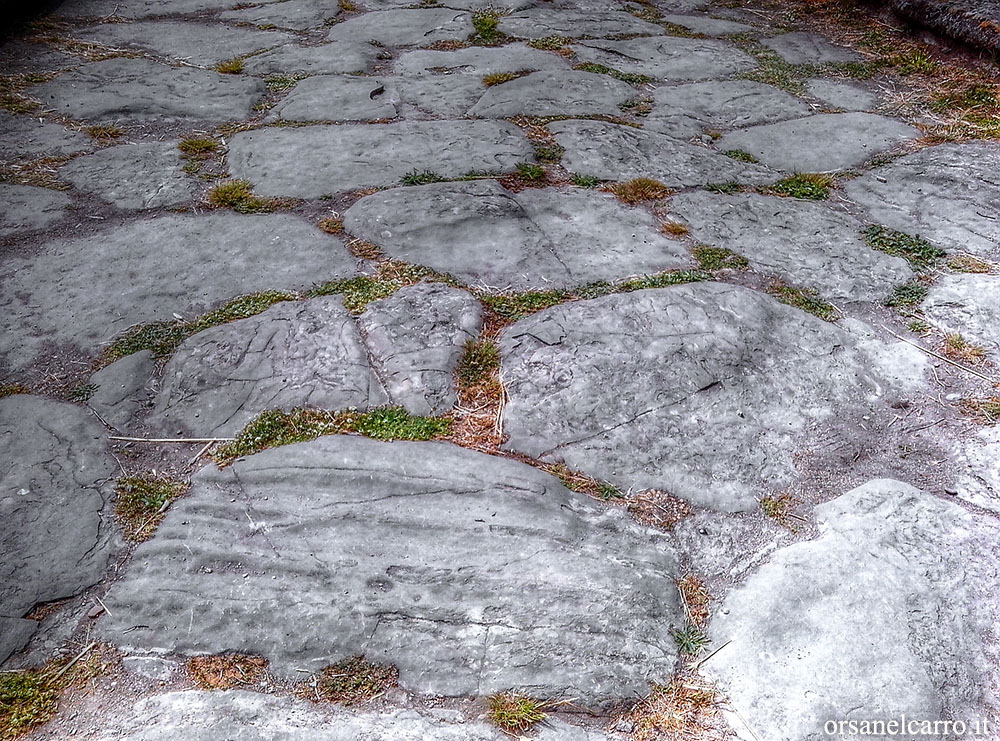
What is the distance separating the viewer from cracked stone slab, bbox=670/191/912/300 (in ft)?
7.22

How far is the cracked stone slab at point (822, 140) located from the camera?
2.82m

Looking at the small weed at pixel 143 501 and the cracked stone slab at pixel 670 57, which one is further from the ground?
the cracked stone slab at pixel 670 57

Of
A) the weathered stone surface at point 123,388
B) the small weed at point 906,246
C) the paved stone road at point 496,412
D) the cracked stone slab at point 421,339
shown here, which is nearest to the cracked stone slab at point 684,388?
the paved stone road at point 496,412

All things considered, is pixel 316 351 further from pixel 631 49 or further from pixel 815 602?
pixel 631 49

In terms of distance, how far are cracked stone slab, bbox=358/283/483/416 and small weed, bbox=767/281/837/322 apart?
0.75 metres

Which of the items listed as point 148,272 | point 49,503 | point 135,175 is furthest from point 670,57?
point 49,503

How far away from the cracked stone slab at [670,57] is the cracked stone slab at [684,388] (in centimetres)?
180

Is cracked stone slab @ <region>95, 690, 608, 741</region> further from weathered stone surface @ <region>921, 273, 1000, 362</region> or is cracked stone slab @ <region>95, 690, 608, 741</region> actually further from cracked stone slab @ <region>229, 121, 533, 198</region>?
cracked stone slab @ <region>229, 121, 533, 198</region>

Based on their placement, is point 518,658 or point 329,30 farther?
point 329,30

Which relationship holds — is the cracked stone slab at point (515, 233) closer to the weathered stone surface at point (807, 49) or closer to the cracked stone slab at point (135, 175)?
the cracked stone slab at point (135, 175)

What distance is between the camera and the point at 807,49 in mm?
3857

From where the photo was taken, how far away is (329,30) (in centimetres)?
392

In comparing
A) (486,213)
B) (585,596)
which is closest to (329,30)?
(486,213)

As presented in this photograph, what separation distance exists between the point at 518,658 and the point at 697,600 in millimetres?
332
